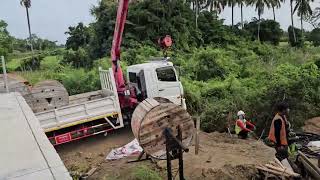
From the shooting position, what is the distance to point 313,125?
14.6 metres

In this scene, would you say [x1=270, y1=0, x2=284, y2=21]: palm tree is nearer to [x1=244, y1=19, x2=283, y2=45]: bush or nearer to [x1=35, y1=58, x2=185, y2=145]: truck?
[x1=244, y1=19, x2=283, y2=45]: bush

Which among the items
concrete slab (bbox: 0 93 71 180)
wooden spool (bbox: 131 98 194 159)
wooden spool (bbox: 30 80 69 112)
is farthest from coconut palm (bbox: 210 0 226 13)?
concrete slab (bbox: 0 93 71 180)

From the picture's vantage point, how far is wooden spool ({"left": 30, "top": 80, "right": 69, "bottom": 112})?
1195cm

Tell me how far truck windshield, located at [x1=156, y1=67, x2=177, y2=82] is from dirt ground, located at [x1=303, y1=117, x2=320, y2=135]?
5.41 m

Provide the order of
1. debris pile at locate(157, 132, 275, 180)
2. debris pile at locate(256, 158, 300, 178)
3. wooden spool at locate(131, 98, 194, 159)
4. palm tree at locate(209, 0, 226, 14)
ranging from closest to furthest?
1. debris pile at locate(256, 158, 300, 178)
2. wooden spool at locate(131, 98, 194, 159)
3. debris pile at locate(157, 132, 275, 180)
4. palm tree at locate(209, 0, 226, 14)

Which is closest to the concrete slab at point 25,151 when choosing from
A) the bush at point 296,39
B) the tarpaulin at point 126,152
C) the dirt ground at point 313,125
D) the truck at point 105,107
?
the tarpaulin at point 126,152

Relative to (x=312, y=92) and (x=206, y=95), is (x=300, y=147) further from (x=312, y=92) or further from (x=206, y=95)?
(x=206, y=95)

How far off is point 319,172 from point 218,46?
1194 inches

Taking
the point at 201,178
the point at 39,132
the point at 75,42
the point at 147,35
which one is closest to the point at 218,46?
the point at 147,35

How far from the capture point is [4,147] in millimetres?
4938

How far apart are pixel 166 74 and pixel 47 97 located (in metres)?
3.90

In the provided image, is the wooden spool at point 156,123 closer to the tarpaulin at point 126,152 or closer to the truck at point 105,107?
the tarpaulin at point 126,152

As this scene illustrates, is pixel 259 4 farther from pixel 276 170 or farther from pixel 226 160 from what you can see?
pixel 276 170

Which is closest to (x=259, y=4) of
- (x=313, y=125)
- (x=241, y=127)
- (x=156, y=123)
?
(x=313, y=125)
